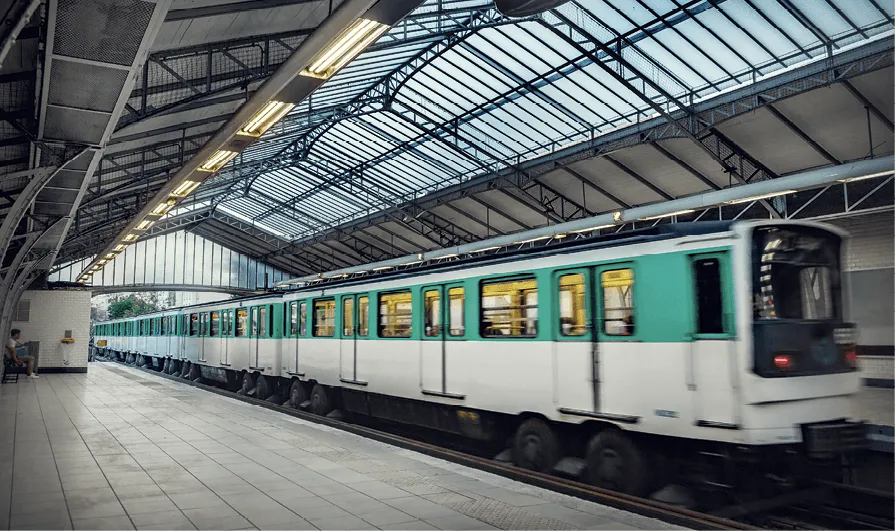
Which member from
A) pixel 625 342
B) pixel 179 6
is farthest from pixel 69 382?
pixel 625 342

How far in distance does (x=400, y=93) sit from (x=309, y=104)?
3.17 m

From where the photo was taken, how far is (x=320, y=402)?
1464 cm

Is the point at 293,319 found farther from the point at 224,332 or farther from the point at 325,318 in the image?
the point at 224,332

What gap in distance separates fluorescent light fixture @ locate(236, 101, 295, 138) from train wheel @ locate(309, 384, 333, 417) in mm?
6925

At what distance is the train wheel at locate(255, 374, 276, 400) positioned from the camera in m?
17.7

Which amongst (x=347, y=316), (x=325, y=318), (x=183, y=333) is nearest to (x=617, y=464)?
(x=347, y=316)

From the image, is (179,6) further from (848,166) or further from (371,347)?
(848,166)

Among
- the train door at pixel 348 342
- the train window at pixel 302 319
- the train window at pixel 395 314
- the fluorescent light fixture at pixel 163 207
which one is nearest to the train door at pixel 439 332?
the train window at pixel 395 314

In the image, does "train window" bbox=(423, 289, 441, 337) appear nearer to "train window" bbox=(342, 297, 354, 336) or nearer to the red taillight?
"train window" bbox=(342, 297, 354, 336)

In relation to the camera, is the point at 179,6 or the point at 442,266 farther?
the point at 442,266

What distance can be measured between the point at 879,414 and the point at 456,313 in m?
8.18

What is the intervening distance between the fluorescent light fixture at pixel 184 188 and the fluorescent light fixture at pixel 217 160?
1.02 m

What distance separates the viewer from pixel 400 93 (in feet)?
76.6

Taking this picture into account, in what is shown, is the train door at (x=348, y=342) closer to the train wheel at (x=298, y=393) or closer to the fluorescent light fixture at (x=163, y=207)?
the train wheel at (x=298, y=393)
